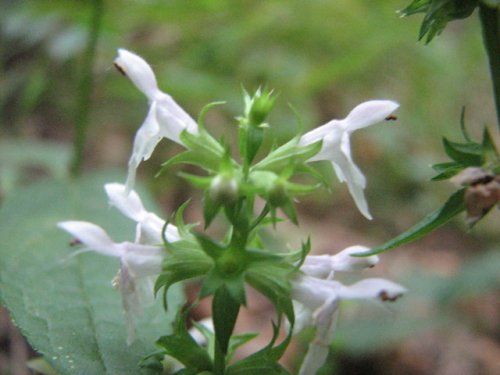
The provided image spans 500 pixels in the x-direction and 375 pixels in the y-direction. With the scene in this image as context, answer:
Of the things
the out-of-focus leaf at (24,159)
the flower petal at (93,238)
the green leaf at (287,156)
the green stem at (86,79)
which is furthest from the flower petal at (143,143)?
the out-of-focus leaf at (24,159)

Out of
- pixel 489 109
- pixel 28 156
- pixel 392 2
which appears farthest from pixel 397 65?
pixel 28 156

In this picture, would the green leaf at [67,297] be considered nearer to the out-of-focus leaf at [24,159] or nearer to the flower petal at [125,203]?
the flower petal at [125,203]

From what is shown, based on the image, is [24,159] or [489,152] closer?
[489,152]

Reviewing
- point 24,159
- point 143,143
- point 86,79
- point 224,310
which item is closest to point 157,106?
point 143,143

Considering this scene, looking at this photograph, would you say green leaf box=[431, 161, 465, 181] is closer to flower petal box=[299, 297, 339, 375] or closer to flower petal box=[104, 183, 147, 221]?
flower petal box=[299, 297, 339, 375]

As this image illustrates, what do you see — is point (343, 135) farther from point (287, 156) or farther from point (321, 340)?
point (321, 340)
